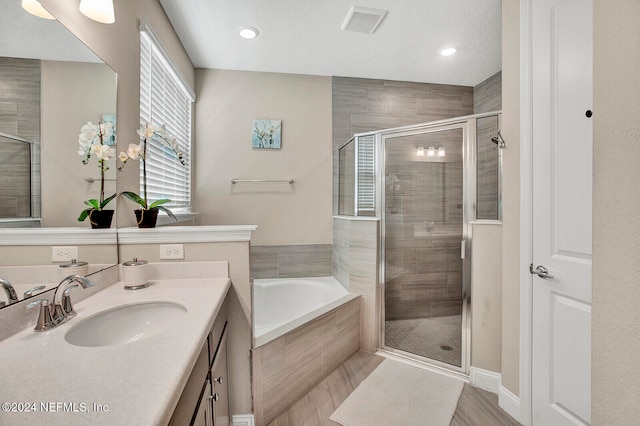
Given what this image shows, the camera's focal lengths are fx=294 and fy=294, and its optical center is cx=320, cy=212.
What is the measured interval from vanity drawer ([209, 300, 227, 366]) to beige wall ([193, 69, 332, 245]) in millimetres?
1555

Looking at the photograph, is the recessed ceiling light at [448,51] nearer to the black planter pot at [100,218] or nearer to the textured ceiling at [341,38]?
the textured ceiling at [341,38]

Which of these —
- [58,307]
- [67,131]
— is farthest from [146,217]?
[58,307]

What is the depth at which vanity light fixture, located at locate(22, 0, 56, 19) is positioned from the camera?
0.95 m

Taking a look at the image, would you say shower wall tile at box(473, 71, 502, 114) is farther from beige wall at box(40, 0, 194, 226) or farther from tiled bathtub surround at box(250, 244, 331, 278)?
beige wall at box(40, 0, 194, 226)

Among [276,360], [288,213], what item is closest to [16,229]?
[276,360]

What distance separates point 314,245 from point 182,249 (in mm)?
1704

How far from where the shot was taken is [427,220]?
2428 mm

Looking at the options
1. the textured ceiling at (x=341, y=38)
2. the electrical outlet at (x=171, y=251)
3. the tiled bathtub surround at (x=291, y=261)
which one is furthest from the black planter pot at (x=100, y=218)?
the tiled bathtub surround at (x=291, y=261)

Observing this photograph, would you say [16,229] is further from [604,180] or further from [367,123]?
[367,123]

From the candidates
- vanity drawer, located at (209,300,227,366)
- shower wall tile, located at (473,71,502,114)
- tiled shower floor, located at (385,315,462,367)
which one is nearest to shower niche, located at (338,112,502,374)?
tiled shower floor, located at (385,315,462,367)

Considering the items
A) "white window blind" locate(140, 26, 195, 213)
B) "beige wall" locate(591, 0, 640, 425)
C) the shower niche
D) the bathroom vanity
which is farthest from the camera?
the shower niche

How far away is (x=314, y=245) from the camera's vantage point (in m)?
3.07

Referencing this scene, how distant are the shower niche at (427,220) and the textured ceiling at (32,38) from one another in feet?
6.75

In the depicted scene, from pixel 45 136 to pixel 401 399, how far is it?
222 centimetres
